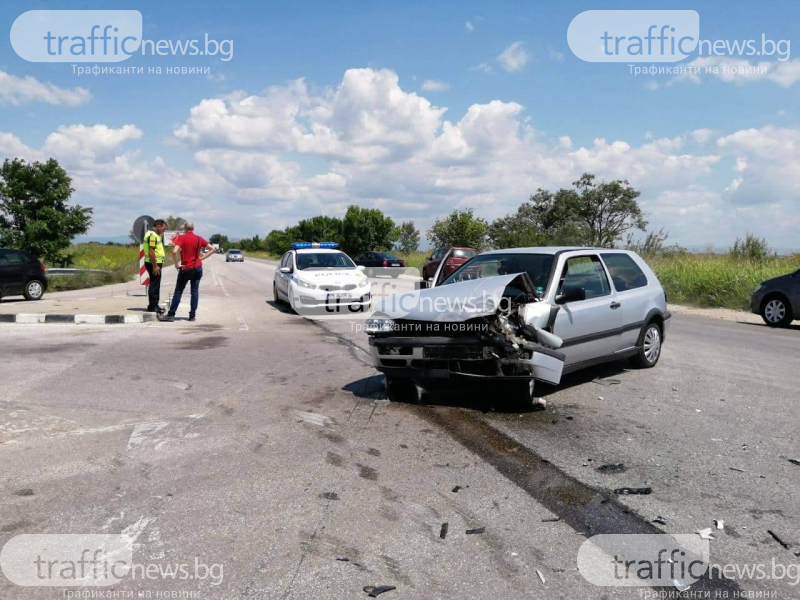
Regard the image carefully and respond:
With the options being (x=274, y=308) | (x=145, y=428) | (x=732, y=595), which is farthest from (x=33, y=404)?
(x=274, y=308)

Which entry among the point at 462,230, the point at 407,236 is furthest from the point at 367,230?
the point at 462,230

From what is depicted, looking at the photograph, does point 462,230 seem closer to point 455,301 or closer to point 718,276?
point 718,276

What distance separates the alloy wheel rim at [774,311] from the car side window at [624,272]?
25.6 feet

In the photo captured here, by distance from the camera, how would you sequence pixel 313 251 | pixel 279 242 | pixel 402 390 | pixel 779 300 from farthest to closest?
1. pixel 279 242
2. pixel 313 251
3. pixel 779 300
4. pixel 402 390

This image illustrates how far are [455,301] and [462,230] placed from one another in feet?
132

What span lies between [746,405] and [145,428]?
19.1 ft

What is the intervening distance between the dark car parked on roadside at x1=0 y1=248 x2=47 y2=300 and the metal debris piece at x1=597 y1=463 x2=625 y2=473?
17.5m

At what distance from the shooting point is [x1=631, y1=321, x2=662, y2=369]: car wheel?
7977 mm

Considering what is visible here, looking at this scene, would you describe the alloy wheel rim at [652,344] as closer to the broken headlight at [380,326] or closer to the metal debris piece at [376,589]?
the broken headlight at [380,326]

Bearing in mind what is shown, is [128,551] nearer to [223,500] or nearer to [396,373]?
[223,500]

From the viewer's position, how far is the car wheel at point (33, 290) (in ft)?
57.7

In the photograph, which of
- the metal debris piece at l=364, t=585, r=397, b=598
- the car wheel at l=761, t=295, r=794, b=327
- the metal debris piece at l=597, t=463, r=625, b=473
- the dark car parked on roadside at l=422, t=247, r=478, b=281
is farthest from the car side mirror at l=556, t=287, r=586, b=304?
the dark car parked on roadside at l=422, t=247, r=478, b=281

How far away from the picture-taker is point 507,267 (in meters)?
7.23

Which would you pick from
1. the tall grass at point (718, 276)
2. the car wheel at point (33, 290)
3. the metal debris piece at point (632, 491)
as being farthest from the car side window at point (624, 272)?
the car wheel at point (33, 290)
